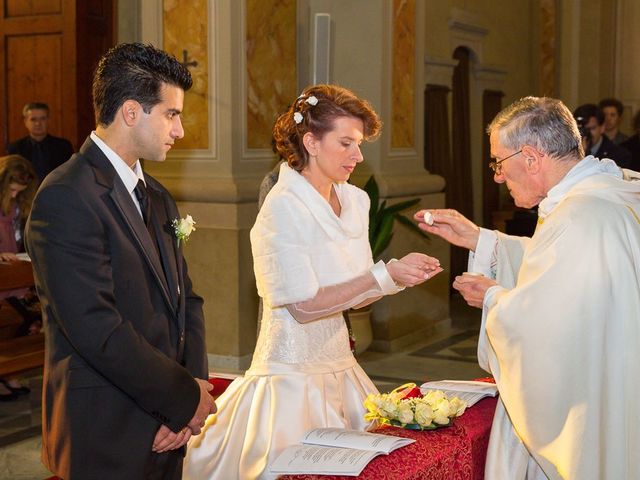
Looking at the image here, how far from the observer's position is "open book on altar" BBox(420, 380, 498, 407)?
3531mm

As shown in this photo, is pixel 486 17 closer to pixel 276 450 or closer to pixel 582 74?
pixel 582 74

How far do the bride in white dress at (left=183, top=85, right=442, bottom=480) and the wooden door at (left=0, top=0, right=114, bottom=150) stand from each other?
575 cm

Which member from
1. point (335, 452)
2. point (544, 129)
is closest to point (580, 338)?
point (544, 129)

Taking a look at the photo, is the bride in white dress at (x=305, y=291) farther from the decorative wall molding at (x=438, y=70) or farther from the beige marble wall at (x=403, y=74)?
the decorative wall molding at (x=438, y=70)

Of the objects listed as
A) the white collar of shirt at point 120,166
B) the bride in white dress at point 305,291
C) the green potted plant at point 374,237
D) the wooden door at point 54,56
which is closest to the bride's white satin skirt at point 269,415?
the bride in white dress at point 305,291

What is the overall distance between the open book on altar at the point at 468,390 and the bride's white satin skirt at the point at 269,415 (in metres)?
A: 0.28

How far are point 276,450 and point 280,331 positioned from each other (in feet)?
1.35

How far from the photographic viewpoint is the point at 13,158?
6848 mm

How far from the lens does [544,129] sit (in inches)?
124

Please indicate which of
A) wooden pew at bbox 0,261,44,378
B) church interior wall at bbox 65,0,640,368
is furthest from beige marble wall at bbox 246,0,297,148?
wooden pew at bbox 0,261,44,378

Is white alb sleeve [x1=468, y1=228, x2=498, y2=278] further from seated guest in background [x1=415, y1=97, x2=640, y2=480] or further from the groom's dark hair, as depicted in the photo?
the groom's dark hair

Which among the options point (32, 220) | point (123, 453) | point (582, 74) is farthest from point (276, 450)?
point (582, 74)

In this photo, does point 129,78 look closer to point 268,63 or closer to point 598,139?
point 268,63

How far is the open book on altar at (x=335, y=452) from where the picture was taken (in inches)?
108
